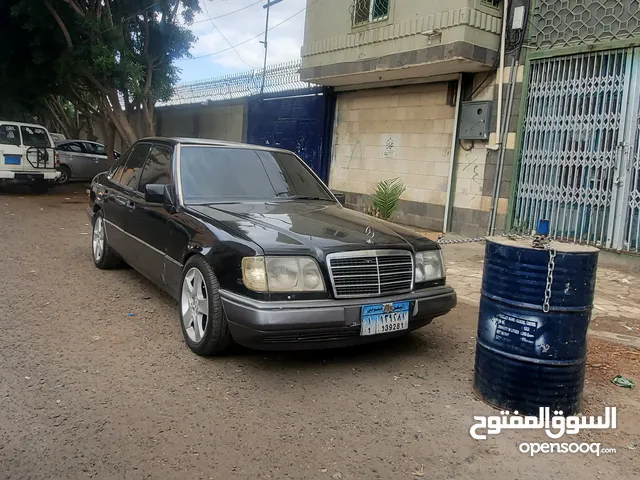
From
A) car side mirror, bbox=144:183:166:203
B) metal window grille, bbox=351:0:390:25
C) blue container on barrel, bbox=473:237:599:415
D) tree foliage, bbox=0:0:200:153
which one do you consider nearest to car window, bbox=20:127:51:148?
tree foliage, bbox=0:0:200:153

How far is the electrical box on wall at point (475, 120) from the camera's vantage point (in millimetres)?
9117

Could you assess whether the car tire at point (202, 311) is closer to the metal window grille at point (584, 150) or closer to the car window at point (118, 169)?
the car window at point (118, 169)

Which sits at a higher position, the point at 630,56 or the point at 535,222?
the point at 630,56

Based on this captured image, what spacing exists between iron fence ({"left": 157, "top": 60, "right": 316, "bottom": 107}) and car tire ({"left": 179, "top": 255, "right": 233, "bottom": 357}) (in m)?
9.55

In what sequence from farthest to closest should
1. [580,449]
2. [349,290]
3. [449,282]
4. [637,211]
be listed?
1. [637,211]
2. [449,282]
3. [349,290]
4. [580,449]

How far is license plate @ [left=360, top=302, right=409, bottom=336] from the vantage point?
3.56 metres

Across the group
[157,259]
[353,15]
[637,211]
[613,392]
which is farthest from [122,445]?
[353,15]

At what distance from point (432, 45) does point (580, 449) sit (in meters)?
7.33

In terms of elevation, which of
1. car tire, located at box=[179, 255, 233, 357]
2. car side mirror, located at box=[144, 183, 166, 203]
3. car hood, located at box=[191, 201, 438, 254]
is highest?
car side mirror, located at box=[144, 183, 166, 203]

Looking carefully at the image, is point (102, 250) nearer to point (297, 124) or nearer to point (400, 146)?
point (400, 146)

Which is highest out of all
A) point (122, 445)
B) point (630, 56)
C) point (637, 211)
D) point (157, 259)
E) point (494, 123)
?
point (630, 56)

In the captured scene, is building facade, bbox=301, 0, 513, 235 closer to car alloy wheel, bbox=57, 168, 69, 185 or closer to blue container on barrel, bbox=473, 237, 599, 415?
blue container on barrel, bbox=473, 237, 599, 415

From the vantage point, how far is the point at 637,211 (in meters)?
7.38

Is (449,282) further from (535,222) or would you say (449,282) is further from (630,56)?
(630,56)
